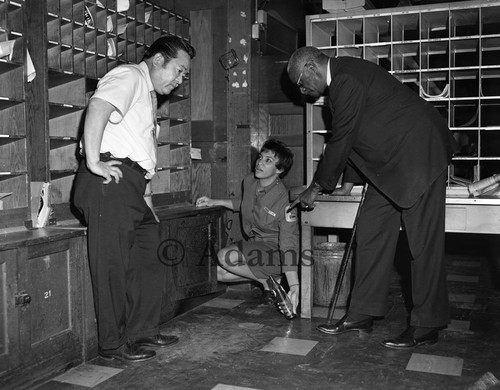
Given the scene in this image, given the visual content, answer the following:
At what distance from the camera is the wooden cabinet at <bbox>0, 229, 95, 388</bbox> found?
240cm

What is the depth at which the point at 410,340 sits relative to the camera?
10.2ft

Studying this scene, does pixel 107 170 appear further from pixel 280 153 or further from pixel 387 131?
pixel 280 153

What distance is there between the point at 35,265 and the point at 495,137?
5891 millimetres

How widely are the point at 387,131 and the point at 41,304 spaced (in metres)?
1.93

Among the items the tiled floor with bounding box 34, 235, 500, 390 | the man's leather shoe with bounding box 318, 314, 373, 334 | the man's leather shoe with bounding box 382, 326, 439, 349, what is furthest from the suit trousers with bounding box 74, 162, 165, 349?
the man's leather shoe with bounding box 382, 326, 439, 349

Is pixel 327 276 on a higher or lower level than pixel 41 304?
lower

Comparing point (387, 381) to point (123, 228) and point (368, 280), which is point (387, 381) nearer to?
point (368, 280)

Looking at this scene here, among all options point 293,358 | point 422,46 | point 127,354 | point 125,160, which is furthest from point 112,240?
point 422,46

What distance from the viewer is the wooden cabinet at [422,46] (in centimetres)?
371

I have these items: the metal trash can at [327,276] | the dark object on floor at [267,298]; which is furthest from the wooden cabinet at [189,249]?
the metal trash can at [327,276]

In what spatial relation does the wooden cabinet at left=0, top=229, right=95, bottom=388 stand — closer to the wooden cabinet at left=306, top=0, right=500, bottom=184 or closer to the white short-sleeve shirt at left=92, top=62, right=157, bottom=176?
the white short-sleeve shirt at left=92, top=62, right=157, bottom=176

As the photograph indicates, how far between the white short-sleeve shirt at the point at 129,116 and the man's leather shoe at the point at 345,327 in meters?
1.39

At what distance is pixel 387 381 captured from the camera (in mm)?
2625

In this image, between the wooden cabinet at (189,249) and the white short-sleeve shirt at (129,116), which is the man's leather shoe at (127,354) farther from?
the white short-sleeve shirt at (129,116)
